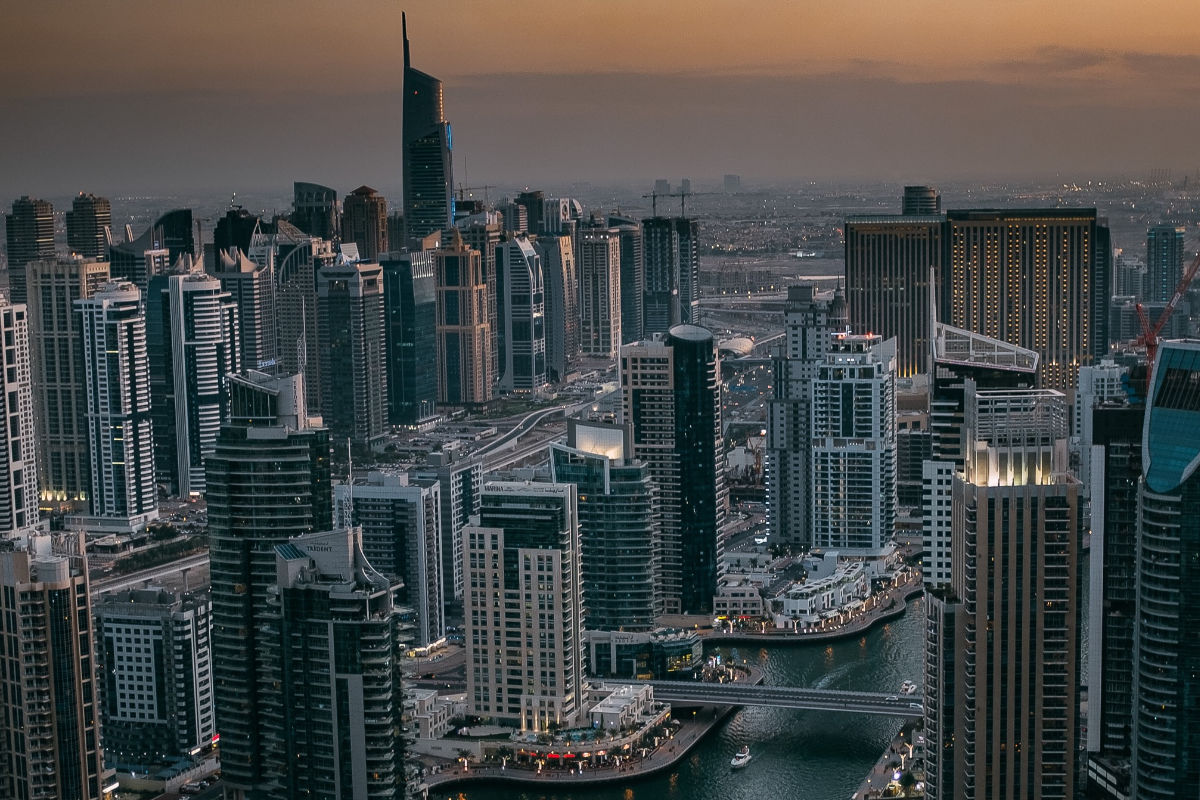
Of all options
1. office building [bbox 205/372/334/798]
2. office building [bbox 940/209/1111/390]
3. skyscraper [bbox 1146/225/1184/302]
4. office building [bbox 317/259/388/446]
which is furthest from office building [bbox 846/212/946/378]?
office building [bbox 205/372/334/798]

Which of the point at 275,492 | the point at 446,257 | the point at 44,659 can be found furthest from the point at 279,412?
the point at 446,257

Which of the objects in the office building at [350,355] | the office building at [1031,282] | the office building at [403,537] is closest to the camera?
the office building at [403,537]

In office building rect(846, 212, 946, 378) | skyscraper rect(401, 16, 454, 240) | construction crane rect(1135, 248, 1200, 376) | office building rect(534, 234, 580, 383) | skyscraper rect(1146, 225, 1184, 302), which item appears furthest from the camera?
skyscraper rect(401, 16, 454, 240)

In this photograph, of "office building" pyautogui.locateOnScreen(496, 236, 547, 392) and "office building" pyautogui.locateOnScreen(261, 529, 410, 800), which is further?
"office building" pyautogui.locateOnScreen(496, 236, 547, 392)

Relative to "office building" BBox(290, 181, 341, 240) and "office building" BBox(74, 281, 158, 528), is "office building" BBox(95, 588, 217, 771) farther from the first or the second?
"office building" BBox(290, 181, 341, 240)

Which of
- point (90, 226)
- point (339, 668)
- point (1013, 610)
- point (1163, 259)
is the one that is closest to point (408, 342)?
point (90, 226)

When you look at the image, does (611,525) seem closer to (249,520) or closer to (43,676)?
(249,520)

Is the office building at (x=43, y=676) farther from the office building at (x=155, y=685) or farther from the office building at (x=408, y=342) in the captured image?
the office building at (x=408, y=342)

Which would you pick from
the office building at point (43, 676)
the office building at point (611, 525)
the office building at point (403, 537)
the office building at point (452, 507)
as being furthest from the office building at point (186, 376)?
the office building at point (43, 676)
